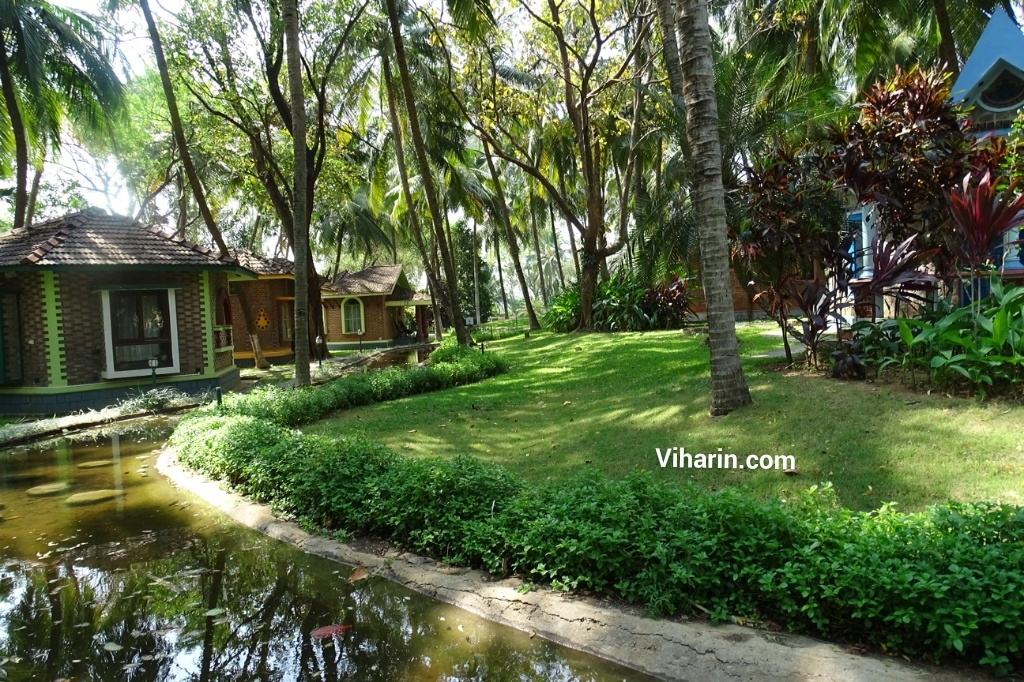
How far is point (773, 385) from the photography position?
320 inches

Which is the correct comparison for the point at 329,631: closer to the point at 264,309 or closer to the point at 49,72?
the point at 49,72

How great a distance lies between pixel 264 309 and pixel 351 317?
7.74 meters

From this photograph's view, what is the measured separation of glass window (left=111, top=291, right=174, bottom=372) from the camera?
51.8ft

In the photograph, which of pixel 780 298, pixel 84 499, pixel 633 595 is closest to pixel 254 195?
pixel 84 499

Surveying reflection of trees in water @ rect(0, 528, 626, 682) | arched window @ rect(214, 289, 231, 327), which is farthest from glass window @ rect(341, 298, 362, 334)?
reflection of trees in water @ rect(0, 528, 626, 682)

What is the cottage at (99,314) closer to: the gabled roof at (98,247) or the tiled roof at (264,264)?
the gabled roof at (98,247)

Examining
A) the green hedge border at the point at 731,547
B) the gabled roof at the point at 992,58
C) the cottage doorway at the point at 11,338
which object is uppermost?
the gabled roof at the point at 992,58

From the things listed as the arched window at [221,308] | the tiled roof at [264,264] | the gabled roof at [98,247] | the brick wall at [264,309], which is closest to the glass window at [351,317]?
the brick wall at [264,309]

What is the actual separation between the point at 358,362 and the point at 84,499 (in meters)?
15.7

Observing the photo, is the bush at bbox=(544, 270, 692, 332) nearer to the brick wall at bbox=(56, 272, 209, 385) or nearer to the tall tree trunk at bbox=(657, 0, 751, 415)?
the brick wall at bbox=(56, 272, 209, 385)

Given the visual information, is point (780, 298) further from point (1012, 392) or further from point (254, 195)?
point (254, 195)

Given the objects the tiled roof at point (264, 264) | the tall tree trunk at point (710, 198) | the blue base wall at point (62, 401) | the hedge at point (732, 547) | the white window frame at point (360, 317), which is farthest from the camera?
the white window frame at point (360, 317)

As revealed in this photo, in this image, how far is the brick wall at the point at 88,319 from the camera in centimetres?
1496

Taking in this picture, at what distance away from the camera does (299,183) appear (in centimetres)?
1199
